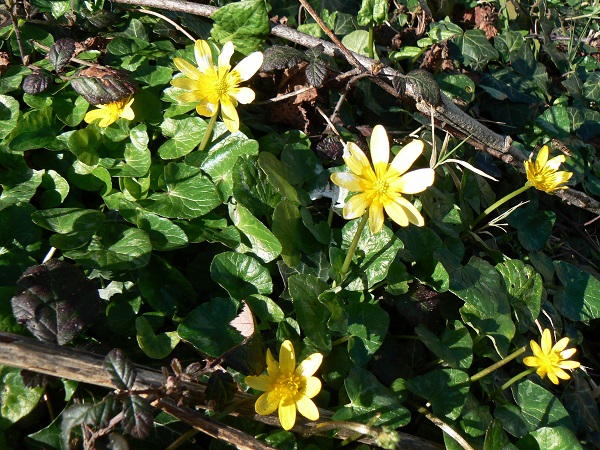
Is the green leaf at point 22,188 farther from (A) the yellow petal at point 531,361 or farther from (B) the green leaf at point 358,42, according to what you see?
(A) the yellow petal at point 531,361

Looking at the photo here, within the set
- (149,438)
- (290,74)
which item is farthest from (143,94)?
(149,438)

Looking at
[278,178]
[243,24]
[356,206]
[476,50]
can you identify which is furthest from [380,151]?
[476,50]

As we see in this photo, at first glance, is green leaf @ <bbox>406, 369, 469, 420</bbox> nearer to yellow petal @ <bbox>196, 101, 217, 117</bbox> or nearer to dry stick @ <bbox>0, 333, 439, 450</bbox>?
dry stick @ <bbox>0, 333, 439, 450</bbox>

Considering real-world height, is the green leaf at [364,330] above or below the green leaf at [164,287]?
below

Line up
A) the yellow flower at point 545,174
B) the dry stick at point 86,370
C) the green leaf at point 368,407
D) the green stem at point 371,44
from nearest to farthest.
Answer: the dry stick at point 86,370 → the green leaf at point 368,407 → the yellow flower at point 545,174 → the green stem at point 371,44

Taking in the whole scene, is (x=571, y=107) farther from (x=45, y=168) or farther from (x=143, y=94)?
(x=45, y=168)

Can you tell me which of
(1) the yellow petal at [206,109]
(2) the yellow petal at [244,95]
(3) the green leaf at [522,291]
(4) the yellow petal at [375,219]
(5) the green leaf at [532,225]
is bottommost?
(5) the green leaf at [532,225]

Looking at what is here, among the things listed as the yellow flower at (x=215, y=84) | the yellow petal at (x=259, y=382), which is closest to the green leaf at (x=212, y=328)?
the yellow petal at (x=259, y=382)

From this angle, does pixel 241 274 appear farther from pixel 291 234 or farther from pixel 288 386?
pixel 288 386

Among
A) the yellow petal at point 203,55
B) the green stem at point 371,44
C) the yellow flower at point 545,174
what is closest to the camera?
the yellow petal at point 203,55
